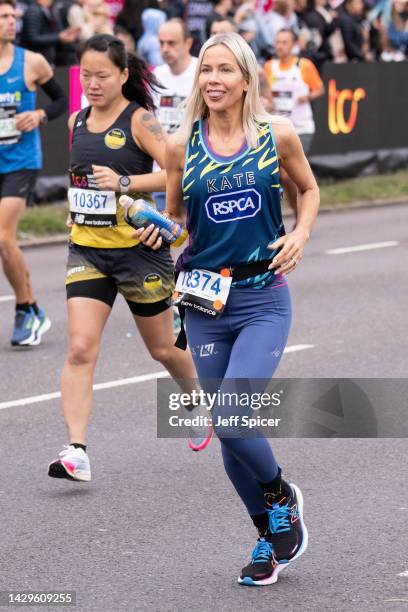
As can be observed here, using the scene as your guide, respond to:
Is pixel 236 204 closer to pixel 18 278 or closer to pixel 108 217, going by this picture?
pixel 108 217

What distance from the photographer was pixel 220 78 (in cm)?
523

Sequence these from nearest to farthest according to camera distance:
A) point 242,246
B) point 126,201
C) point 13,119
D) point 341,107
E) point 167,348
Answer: point 242,246 → point 126,201 → point 167,348 → point 13,119 → point 341,107

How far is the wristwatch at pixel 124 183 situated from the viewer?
6.72 meters

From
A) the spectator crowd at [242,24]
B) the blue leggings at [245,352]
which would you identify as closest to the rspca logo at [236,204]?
the blue leggings at [245,352]

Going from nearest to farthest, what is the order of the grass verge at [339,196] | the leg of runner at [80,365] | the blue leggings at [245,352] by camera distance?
1. the blue leggings at [245,352]
2. the leg of runner at [80,365]
3. the grass verge at [339,196]

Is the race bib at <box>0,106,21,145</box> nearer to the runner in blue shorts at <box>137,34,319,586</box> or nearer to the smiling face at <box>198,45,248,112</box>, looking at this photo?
the runner in blue shorts at <box>137,34,319,586</box>

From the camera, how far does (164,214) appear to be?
5.59m

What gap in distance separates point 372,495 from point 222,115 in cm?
192

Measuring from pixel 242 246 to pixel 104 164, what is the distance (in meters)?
1.75

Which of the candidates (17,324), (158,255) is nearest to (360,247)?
(17,324)

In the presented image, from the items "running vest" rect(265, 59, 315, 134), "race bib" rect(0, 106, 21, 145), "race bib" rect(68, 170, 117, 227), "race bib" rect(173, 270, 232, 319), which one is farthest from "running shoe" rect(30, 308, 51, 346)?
"running vest" rect(265, 59, 315, 134)

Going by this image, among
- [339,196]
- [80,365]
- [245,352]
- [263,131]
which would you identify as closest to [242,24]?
[339,196]

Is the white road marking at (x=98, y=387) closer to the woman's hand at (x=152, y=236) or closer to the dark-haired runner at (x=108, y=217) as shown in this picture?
the dark-haired runner at (x=108, y=217)

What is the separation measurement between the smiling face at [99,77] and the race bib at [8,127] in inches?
131
